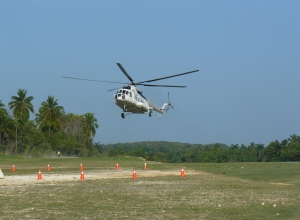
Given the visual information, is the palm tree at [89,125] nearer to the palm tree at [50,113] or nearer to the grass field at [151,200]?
the palm tree at [50,113]

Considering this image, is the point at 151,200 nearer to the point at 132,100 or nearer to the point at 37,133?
the point at 132,100

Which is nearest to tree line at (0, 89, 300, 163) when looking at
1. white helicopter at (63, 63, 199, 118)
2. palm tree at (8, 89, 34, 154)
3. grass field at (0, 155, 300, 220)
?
palm tree at (8, 89, 34, 154)

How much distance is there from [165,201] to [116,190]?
4.44 meters

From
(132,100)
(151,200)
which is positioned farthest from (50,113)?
(151,200)

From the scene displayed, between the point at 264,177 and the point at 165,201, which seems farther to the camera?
the point at 264,177

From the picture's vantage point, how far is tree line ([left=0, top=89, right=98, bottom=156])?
318 feet

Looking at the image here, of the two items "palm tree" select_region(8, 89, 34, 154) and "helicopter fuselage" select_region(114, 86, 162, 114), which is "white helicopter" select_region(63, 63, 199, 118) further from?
"palm tree" select_region(8, 89, 34, 154)

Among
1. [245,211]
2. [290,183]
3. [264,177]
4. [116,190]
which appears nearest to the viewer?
[245,211]

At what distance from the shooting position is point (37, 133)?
346ft

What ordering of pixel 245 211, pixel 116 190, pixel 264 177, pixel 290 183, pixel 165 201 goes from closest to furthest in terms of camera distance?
pixel 245 211 → pixel 165 201 → pixel 116 190 → pixel 290 183 → pixel 264 177

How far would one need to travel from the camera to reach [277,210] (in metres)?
15.1

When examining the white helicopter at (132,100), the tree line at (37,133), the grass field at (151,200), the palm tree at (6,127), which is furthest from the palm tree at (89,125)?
the grass field at (151,200)

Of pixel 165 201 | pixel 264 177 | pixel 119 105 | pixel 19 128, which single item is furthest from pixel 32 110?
pixel 165 201

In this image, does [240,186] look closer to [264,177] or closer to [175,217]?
[264,177]
